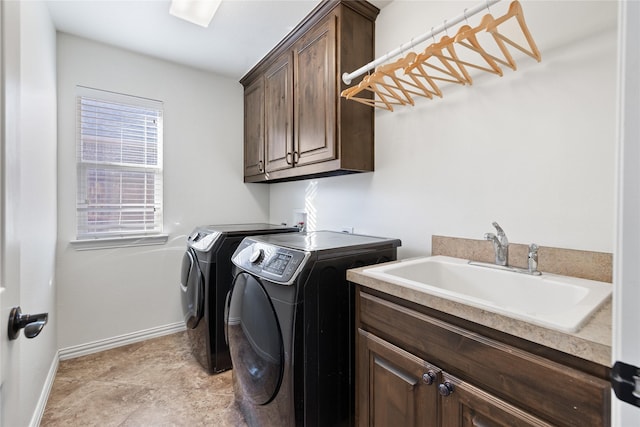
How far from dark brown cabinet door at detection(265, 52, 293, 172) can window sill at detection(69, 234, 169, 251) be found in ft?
3.83

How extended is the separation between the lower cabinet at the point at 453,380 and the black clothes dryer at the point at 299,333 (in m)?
0.13

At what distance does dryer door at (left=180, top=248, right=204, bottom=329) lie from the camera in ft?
6.41

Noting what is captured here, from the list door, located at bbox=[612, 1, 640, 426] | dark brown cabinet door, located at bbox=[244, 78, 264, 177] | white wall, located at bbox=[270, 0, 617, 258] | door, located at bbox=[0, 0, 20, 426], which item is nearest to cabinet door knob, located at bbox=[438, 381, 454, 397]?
door, located at bbox=[612, 1, 640, 426]

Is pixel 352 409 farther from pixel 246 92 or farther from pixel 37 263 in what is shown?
pixel 246 92

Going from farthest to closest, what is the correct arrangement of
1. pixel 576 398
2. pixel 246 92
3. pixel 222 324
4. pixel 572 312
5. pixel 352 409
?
pixel 246 92 → pixel 222 324 → pixel 352 409 → pixel 572 312 → pixel 576 398

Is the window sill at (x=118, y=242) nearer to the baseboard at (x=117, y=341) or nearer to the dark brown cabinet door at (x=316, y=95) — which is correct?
the baseboard at (x=117, y=341)

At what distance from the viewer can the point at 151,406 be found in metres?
1.68

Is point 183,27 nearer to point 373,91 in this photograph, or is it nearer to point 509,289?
point 373,91

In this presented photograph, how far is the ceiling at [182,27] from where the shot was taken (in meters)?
1.82

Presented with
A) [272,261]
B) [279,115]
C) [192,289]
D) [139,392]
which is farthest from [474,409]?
[279,115]

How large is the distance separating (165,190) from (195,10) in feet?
4.72

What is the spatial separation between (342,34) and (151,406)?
2.45 metres

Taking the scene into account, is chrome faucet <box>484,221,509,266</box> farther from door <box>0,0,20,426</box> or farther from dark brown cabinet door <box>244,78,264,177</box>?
dark brown cabinet door <box>244,78,264,177</box>

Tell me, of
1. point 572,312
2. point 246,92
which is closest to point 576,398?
point 572,312
